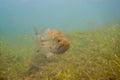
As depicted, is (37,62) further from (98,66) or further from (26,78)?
(98,66)

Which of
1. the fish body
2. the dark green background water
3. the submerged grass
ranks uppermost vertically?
the fish body

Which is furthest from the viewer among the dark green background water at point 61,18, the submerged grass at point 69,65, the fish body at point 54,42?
the dark green background water at point 61,18

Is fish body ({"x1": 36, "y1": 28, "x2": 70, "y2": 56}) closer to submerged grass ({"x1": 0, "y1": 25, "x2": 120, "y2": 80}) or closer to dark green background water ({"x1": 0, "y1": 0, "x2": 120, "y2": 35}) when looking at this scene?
submerged grass ({"x1": 0, "y1": 25, "x2": 120, "y2": 80})

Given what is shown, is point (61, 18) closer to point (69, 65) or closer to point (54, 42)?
point (69, 65)

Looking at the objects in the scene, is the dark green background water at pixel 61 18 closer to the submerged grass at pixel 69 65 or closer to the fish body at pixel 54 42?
the submerged grass at pixel 69 65

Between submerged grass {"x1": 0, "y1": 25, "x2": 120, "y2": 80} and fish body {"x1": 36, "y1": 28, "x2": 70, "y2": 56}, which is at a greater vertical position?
fish body {"x1": 36, "y1": 28, "x2": 70, "y2": 56}

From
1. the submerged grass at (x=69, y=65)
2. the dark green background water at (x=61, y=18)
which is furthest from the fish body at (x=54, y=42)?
the dark green background water at (x=61, y=18)

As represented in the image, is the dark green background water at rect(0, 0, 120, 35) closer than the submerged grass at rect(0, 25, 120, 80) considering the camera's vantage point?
No

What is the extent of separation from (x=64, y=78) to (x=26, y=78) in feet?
3.76

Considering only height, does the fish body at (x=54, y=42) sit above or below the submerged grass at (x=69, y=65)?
above

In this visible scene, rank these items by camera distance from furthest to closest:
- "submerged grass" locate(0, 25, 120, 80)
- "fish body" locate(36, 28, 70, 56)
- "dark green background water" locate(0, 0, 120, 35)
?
"dark green background water" locate(0, 0, 120, 35), "fish body" locate(36, 28, 70, 56), "submerged grass" locate(0, 25, 120, 80)

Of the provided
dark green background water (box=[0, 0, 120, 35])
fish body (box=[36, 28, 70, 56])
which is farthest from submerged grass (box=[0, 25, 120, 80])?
dark green background water (box=[0, 0, 120, 35])

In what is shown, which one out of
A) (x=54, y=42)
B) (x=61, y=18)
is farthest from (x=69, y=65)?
(x=61, y=18)

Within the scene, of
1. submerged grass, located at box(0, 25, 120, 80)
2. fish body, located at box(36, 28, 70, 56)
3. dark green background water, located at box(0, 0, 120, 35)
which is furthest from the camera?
A: dark green background water, located at box(0, 0, 120, 35)
